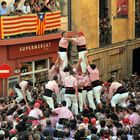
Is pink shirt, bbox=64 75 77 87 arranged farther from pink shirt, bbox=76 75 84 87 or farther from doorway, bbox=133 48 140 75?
doorway, bbox=133 48 140 75

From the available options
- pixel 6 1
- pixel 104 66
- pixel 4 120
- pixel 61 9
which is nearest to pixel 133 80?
pixel 104 66

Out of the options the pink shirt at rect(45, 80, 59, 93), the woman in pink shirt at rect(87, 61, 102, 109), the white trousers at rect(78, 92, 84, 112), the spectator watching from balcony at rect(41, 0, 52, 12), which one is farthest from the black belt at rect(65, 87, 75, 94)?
the spectator watching from balcony at rect(41, 0, 52, 12)

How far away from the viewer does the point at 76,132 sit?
15.0m

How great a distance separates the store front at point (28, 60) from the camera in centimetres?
2400

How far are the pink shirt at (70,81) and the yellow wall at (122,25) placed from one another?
490 inches

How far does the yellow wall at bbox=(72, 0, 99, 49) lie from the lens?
28.3 m

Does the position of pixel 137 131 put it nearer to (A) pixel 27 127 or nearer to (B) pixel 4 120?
(A) pixel 27 127

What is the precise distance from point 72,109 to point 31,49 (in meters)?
5.69

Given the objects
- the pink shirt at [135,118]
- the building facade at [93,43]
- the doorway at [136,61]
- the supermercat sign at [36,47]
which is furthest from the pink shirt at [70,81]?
the doorway at [136,61]

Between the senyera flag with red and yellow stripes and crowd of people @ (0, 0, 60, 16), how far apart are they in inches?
11.2

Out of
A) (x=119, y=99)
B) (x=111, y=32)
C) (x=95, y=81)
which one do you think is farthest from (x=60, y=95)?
(x=111, y=32)

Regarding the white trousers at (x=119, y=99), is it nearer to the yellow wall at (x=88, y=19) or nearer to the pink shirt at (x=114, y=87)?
the pink shirt at (x=114, y=87)

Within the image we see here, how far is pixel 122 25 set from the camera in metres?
33.0

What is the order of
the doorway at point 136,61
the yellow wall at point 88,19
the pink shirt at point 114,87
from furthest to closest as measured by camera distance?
the doorway at point 136,61
the yellow wall at point 88,19
the pink shirt at point 114,87
